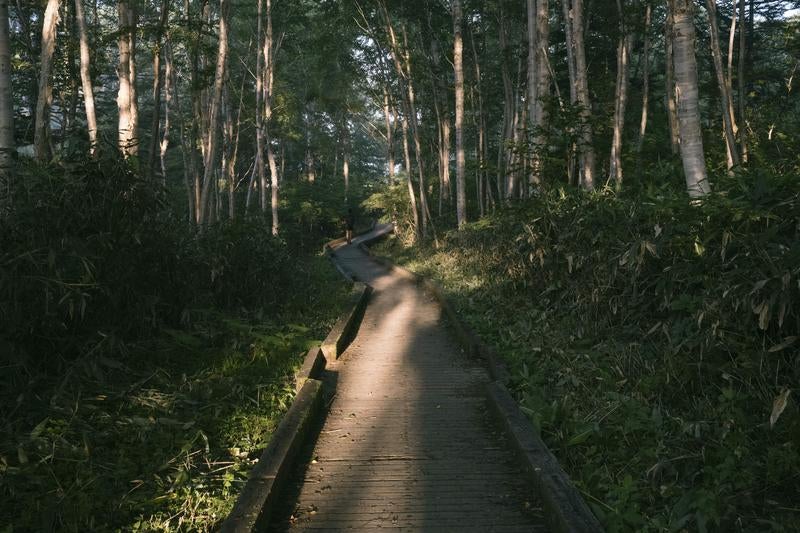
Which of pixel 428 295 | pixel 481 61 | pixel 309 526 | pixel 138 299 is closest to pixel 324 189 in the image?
pixel 481 61

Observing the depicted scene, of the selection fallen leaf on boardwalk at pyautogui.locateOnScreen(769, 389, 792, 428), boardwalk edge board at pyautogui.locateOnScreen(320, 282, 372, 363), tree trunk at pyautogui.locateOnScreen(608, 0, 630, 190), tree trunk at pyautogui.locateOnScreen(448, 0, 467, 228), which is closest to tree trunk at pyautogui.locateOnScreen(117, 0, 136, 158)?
boardwalk edge board at pyautogui.locateOnScreen(320, 282, 372, 363)

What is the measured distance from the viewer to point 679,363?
14.1ft

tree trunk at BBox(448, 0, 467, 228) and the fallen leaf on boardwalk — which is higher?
tree trunk at BBox(448, 0, 467, 228)

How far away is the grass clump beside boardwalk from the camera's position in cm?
305

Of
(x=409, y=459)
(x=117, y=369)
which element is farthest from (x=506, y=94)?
(x=409, y=459)

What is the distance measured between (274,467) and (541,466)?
A: 6.04 ft

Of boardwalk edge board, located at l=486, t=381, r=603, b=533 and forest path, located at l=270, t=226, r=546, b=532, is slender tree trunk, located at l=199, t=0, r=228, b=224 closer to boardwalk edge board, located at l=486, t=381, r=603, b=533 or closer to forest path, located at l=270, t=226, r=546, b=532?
forest path, located at l=270, t=226, r=546, b=532

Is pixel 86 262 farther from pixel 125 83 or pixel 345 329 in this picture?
pixel 125 83

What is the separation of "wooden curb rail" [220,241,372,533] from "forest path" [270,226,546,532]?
0.14 m

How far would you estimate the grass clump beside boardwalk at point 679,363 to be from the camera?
3053 millimetres

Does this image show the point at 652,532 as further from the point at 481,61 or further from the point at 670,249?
the point at 481,61

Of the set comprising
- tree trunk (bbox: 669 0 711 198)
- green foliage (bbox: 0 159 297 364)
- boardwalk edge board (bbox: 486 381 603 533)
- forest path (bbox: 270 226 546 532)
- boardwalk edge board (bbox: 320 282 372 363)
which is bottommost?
forest path (bbox: 270 226 546 532)

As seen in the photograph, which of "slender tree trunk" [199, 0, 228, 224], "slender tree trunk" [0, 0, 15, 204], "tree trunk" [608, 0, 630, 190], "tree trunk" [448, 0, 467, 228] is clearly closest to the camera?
"slender tree trunk" [0, 0, 15, 204]

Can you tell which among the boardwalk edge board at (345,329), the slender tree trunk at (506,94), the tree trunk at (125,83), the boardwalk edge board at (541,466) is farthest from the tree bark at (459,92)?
the boardwalk edge board at (541,466)
